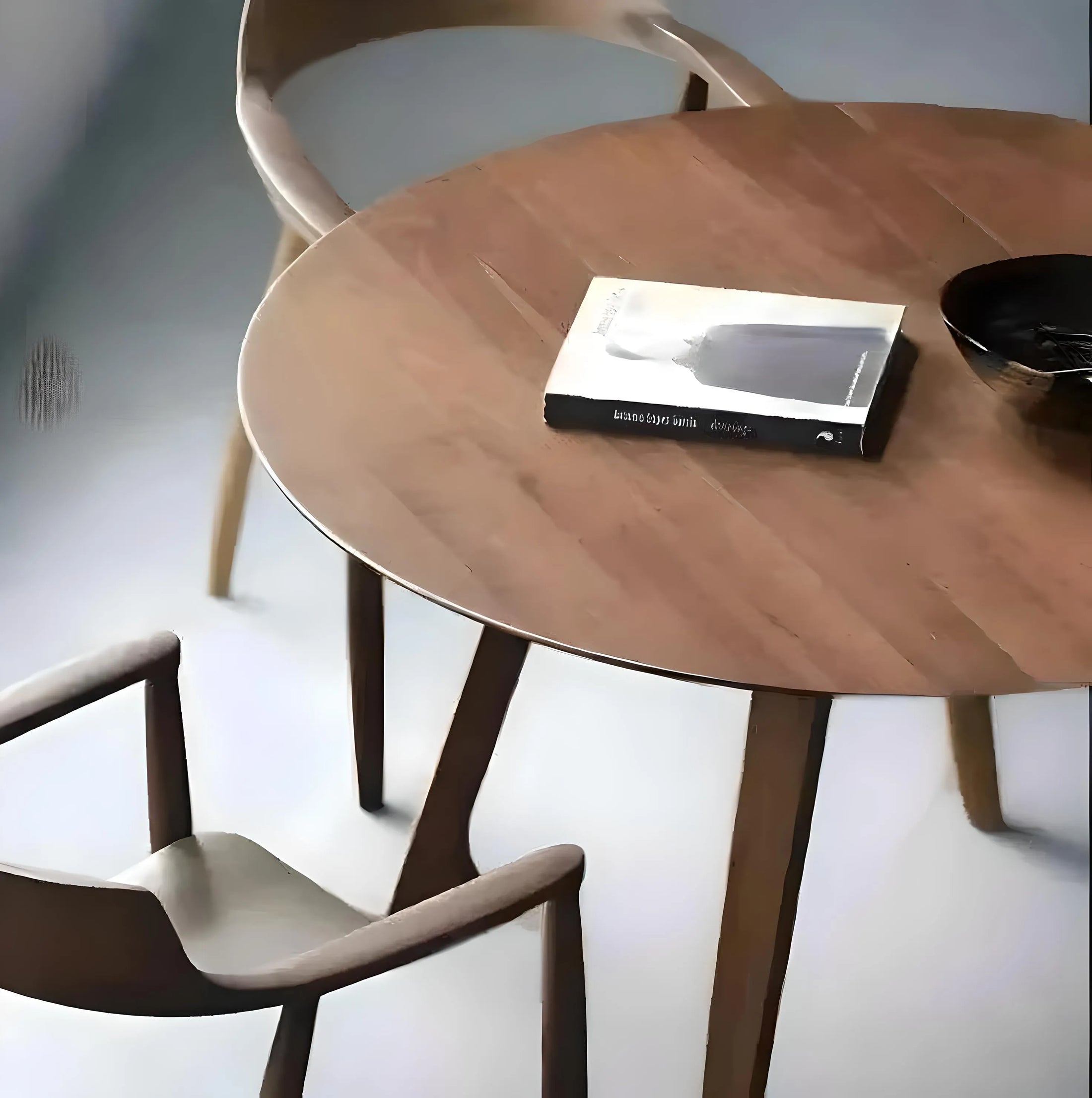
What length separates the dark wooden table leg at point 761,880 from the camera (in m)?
0.95

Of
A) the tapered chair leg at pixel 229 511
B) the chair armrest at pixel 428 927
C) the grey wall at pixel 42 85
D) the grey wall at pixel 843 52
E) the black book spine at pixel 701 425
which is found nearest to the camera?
the chair armrest at pixel 428 927

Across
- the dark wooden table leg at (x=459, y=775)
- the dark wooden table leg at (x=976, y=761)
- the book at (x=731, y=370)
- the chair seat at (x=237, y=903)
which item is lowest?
the dark wooden table leg at (x=976, y=761)

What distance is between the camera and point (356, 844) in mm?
1621

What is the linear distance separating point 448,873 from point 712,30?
2.92 meters

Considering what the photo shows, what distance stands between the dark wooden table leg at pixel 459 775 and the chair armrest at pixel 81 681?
1.22 feet

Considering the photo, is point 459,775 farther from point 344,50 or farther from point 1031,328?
point 344,50

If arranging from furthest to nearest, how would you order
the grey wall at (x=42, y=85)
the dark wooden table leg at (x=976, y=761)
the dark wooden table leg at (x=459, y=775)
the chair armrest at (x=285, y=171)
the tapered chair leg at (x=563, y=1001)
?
1. the grey wall at (x=42, y=85)
2. the dark wooden table leg at (x=976, y=761)
3. the chair armrest at (x=285, y=171)
4. the dark wooden table leg at (x=459, y=775)
5. the tapered chair leg at (x=563, y=1001)

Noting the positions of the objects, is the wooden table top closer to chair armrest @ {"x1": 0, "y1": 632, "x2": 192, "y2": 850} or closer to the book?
the book

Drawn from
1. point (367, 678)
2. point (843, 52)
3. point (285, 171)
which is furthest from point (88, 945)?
point (843, 52)

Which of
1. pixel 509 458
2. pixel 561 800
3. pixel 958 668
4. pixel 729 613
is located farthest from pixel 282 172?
pixel 958 668

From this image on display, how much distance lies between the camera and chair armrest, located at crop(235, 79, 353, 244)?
1468mm

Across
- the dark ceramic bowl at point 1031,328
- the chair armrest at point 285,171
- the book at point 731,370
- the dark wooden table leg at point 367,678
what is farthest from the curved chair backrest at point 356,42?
the dark ceramic bowl at point 1031,328

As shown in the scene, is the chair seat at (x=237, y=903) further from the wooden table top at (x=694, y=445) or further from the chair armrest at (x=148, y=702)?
the wooden table top at (x=694, y=445)

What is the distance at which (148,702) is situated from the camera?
101 cm
